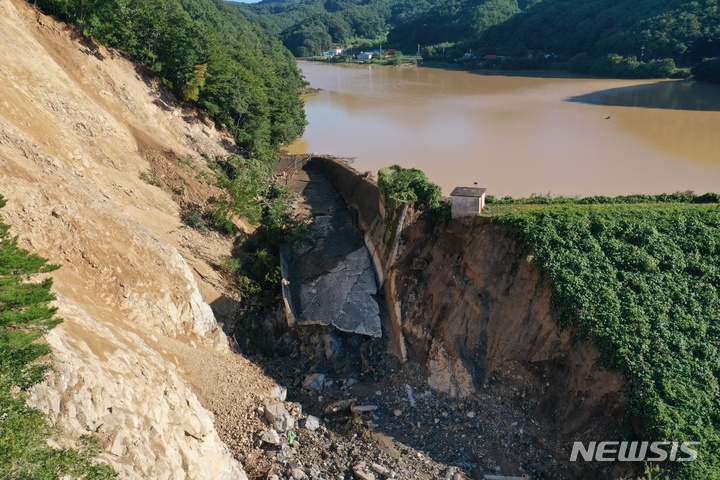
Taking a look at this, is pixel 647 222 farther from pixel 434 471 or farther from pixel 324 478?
pixel 324 478

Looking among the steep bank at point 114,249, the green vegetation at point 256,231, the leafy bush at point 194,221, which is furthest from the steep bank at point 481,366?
the leafy bush at point 194,221

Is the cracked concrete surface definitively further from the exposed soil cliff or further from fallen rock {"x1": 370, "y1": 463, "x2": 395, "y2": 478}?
fallen rock {"x1": 370, "y1": 463, "x2": 395, "y2": 478}

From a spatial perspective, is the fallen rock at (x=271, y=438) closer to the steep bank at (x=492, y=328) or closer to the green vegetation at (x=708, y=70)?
the steep bank at (x=492, y=328)

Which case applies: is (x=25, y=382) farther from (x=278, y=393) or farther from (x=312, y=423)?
(x=312, y=423)

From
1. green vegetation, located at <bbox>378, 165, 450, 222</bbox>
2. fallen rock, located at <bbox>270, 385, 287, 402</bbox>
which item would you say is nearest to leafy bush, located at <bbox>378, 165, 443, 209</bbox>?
green vegetation, located at <bbox>378, 165, 450, 222</bbox>

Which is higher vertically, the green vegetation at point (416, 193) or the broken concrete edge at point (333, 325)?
the green vegetation at point (416, 193)

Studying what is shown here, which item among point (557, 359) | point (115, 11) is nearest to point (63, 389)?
point (557, 359)
